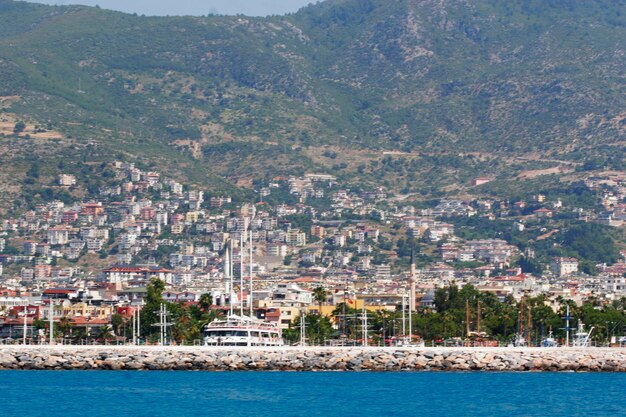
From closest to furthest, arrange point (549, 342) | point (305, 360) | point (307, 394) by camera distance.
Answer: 1. point (307, 394)
2. point (305, 360)
3. point (549, 342)

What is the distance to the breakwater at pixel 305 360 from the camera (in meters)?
113

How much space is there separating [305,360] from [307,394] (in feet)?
54.2

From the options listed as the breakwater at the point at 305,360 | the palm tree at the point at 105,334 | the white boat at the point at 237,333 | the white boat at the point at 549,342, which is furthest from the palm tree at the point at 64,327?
the white boat at the point at 549,342

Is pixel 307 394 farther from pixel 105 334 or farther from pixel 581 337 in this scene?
pixel 105 334

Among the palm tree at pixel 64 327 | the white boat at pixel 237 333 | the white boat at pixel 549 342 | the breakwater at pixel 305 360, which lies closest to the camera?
the breakwater at pixel 305 360

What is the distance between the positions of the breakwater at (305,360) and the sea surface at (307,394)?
3.27 feet

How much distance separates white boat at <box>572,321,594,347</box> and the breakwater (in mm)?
15830

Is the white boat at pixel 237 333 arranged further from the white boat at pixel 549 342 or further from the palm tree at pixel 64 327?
the white boat at pixel 549 342

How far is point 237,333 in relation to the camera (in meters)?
Answer: 126

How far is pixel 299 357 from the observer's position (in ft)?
376

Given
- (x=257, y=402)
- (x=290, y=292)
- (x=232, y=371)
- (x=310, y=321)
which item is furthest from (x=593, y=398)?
(x=290, y=292)

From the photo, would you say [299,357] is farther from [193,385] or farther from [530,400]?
[530,400]

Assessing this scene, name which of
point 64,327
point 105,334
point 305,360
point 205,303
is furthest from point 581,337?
point 64,327

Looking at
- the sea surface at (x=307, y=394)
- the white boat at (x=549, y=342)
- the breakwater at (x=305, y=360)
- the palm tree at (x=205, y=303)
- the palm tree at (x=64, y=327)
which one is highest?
the palm tree at (x=205, y=303)
